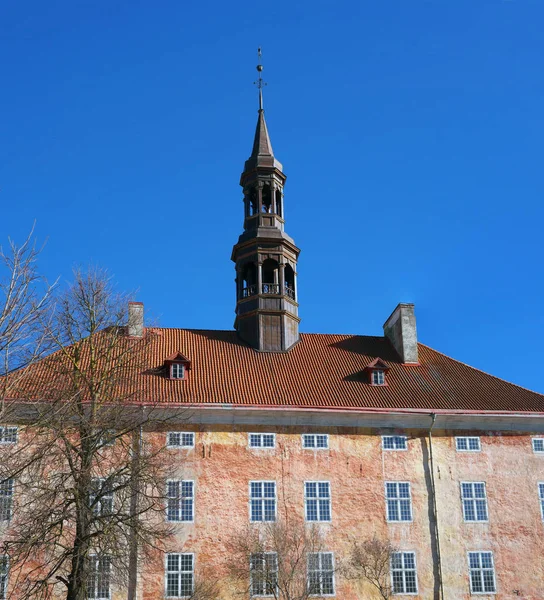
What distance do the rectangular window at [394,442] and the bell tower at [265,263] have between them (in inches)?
264

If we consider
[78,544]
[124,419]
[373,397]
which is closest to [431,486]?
[373,397]

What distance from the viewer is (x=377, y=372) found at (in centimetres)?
3716

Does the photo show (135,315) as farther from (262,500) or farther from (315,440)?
(262,500)

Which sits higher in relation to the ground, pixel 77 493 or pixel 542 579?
pixel 77 493

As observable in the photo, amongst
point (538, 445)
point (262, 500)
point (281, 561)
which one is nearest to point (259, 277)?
point (262, 500)

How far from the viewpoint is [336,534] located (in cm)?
3306

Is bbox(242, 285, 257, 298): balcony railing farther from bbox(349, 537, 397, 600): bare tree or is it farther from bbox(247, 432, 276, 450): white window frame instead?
bbox(349, 537, 397, 600): bare tree

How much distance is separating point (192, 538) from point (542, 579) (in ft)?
45.6

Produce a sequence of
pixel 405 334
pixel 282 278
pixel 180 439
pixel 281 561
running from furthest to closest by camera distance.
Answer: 1. pixel 282 278
2. pixel 405 334
3. pixel 180 439
4. pixel 281 561

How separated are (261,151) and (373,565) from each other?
21641mm

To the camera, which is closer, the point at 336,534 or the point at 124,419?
the point at 124,419

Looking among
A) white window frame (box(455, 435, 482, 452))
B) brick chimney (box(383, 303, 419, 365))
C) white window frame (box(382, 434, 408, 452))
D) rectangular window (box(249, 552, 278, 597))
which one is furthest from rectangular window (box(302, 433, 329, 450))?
brick chimney (box(383, 303, 419, 365))

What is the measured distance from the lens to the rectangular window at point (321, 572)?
104ft

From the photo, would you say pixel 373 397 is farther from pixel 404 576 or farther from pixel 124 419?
pixel 124 419
